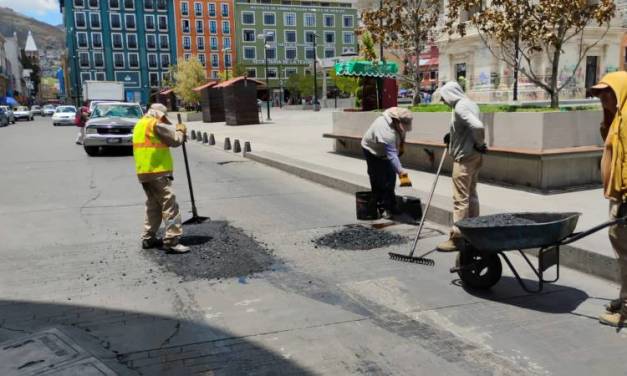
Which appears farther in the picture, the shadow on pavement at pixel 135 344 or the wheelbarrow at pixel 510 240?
the wheelbarrow at pixel 510 240

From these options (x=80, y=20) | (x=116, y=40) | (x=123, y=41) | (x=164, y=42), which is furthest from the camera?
(x=164, y=42)

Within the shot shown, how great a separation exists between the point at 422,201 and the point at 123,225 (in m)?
4.24

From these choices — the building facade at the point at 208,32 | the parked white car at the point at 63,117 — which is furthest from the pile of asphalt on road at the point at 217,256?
the building facade at the point at 208,32

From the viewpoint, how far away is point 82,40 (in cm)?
8500

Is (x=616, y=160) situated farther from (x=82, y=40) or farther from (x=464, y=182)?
(x=82, y=40)

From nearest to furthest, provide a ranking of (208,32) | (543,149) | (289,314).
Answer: (289,314) → (543,149) → (208,32)

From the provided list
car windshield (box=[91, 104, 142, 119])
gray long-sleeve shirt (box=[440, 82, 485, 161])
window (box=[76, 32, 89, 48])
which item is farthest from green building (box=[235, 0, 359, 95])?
gray long-sleeve shirt (box=[440, 82, 485, 161])

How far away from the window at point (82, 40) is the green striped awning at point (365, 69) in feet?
261

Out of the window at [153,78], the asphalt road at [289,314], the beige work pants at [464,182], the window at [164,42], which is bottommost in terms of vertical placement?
the asphalt road at [289,314]

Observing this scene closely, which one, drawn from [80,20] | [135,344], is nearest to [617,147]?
[135,344]

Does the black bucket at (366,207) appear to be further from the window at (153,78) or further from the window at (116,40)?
the window at (153,78)

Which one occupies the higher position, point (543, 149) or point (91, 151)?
point (543, 149)

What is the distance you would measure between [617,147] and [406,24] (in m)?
12.0

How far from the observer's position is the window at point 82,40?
84.4m
